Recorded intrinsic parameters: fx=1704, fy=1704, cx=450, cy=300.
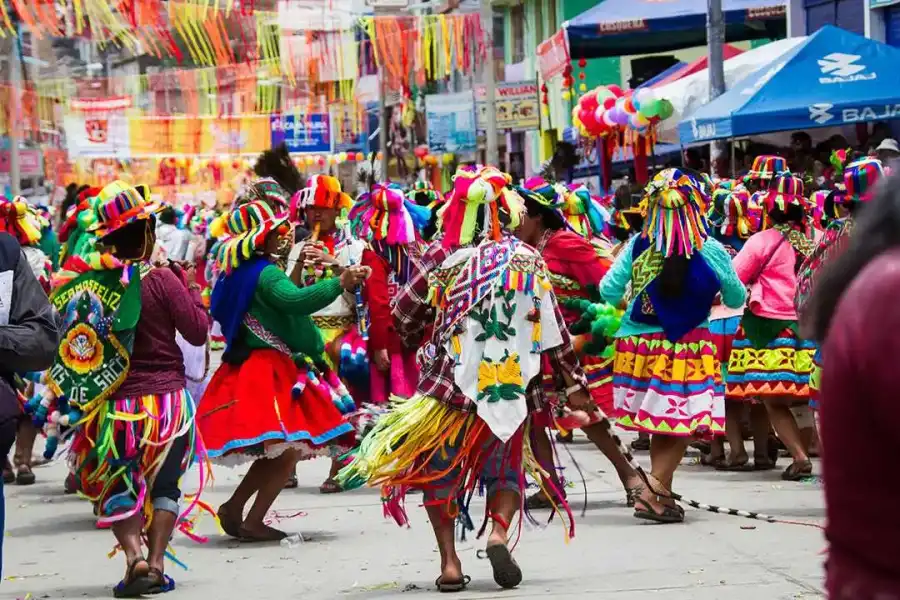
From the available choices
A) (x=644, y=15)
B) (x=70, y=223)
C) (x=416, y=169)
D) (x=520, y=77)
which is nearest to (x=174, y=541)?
(x=70, y=223)

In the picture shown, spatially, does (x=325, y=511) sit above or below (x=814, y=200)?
below

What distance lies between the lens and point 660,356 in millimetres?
8945

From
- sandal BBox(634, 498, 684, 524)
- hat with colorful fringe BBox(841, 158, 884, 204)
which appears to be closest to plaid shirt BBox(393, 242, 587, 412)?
sandal BBox(634, 498, 684, 524)

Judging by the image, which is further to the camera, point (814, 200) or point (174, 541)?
point (814, 200)

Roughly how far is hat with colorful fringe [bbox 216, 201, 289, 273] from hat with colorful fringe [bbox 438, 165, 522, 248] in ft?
4.63

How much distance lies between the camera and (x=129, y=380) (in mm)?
7488

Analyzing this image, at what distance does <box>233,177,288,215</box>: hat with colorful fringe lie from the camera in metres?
9.10

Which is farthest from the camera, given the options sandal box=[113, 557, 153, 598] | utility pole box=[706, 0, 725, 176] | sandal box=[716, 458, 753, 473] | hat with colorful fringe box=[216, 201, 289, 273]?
utility pole box=[706, 0, 725, 176]

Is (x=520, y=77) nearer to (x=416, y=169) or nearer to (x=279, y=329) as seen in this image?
(x=416, y=169)

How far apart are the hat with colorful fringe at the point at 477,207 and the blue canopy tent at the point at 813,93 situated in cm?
714

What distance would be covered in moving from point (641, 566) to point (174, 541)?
2.66m

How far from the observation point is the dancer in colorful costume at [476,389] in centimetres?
704

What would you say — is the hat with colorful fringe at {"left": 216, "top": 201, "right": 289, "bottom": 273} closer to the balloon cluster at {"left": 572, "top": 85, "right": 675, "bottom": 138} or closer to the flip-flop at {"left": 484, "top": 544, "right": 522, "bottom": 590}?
the flip-flop at {"left": 484, "top": 544, "right": 522, "bottom": 590}

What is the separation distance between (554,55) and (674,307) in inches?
562
